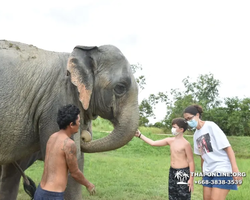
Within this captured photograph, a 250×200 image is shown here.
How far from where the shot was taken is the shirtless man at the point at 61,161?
2797mm

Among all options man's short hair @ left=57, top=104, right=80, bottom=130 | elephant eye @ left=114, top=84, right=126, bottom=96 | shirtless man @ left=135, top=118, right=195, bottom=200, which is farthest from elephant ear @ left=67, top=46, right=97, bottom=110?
shirtless man @ left=135, top=118, right=195, bottom=200

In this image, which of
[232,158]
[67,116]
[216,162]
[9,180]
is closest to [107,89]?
[67,116]

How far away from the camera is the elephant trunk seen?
12.1ft

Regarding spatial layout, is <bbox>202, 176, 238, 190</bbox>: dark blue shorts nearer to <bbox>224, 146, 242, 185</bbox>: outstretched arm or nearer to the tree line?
<bbox>224, 146, 242, 185</bbox>: outstretched arm

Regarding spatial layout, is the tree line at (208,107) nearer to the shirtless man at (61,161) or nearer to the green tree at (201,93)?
the green tree at (201,93)

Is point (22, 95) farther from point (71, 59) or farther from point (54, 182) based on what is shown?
point (54, 182)

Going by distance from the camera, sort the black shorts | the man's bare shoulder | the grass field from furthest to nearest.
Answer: the grass field → the black shorts → the man's bare shoulder

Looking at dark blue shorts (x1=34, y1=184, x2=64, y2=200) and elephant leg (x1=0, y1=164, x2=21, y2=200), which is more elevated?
dark blue shorts (x1=34, y1=184, x2=64, y2=200)

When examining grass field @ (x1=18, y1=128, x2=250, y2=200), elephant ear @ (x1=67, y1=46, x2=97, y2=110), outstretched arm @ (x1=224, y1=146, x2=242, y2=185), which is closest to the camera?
outstretched arm @ (x1=224, y1=146, x2=242, y2=185)

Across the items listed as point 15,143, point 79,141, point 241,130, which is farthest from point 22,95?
point 241,130

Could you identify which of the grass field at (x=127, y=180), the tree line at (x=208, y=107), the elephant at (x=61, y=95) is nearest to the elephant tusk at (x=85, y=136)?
the elephant at (x=61, y=95)

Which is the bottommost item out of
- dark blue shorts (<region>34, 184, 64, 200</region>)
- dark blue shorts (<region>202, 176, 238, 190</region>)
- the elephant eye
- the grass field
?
the grass field

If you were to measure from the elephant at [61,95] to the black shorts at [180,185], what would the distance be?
0.98 m

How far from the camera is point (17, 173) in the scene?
5.14 m
